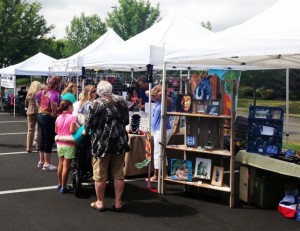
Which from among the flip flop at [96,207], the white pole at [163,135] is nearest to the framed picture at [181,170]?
the white pole at [163,135]

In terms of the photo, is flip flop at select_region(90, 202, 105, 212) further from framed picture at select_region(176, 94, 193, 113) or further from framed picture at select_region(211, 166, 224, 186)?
framed picture at select_region(176, 94, 193, 113)

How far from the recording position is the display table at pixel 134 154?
6.88 metres

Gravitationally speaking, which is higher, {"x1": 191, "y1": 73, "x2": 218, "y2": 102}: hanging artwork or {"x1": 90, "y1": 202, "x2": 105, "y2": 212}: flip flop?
{"x1": 191, "y1": 73, "x2": 218, "y2": 102}: hanging artwork

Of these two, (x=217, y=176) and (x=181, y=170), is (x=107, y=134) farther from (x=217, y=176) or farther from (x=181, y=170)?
(x=217, y=176)

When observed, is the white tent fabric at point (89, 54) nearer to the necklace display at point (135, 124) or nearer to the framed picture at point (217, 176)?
the necklace display at point (135, 124)

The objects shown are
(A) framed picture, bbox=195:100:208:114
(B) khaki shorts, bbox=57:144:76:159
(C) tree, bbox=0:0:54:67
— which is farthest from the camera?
(C) tree, bbox=0:0:54:67

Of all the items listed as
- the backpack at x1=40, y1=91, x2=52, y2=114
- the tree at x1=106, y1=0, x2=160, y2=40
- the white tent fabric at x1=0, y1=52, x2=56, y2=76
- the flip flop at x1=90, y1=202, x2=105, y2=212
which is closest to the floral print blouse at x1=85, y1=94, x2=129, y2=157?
the flip flop at x1=90, y1=202, x2=105, y2=212

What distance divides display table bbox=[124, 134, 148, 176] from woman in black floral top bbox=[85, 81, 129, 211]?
1753 mm

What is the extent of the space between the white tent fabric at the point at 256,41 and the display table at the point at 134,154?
178 cm

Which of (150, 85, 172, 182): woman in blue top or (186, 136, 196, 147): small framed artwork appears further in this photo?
(150, 85, 172, 182): woman in blue top

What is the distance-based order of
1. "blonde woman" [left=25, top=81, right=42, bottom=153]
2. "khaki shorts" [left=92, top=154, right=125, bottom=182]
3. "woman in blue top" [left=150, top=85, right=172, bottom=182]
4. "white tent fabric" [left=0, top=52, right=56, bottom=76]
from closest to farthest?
1. "khaki shorts" [left=92, top=154, right=125, bottom=182]
2. "woman in blue top" [left=150, top=85, right=172, bottom=182]
3. "blonde woman" [left=25, top=81, right=42, bottom=153]
4. "white tent fabric" [left=0, top=52, right=56, bottom=76]

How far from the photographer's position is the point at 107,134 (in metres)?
4.93

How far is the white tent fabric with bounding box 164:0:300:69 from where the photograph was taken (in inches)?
181

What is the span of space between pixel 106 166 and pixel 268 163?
219 cm
